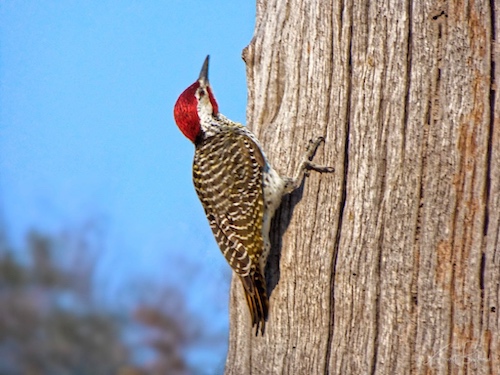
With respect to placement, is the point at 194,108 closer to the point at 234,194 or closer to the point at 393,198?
the point at 234,194

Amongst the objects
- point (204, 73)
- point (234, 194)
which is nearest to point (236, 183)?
point (234, 194)

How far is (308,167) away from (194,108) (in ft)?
4.10

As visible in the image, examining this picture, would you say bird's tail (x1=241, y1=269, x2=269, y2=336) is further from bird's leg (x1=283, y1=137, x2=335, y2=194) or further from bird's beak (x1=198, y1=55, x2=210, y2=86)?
bird's beak (x1=198, y1=55, x2=210, y2=86)

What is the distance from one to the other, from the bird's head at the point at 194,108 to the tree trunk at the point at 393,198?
1025 millimetres

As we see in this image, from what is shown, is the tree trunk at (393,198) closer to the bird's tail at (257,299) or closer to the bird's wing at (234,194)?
the bird's tail at (257,299)

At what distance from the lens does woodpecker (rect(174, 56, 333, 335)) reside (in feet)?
9.29

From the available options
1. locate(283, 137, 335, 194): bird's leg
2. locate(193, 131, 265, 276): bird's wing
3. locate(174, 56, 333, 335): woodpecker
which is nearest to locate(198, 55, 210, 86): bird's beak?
locate(174, 56, 333, 335): woodpecker

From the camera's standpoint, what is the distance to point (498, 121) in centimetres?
234

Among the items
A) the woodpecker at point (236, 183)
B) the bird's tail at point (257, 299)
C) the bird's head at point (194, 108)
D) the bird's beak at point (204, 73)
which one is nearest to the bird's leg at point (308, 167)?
the woodpecker at point (236, 183)

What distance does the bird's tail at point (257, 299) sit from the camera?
279cm

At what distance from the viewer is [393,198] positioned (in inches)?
96.2

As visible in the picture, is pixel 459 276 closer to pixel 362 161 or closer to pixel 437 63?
pixel 362 161

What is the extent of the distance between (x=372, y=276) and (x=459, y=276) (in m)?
0.30

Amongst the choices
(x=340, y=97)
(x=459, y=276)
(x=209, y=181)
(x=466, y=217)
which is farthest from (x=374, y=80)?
(x=209, y=181)
